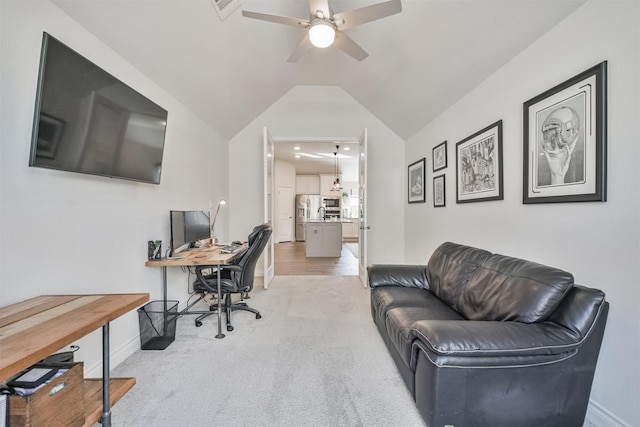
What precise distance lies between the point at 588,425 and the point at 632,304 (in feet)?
2.41

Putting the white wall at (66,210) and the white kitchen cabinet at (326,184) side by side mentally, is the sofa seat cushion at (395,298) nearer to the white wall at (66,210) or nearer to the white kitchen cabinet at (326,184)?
the white wall at (66,210)

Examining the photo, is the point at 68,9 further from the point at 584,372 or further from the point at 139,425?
the point at 584,372

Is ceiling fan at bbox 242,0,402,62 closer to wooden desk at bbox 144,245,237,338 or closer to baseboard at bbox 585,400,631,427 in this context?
wooden desk at bbox 144,245,237,338

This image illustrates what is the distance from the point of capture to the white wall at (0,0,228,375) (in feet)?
4.53

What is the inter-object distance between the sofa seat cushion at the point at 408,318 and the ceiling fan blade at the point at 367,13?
1944mm

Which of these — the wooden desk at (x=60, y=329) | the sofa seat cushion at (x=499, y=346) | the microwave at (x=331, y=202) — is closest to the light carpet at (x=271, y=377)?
the wooden desk at (x=60, y=329)

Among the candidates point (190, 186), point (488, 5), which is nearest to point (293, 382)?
point (190, 186)

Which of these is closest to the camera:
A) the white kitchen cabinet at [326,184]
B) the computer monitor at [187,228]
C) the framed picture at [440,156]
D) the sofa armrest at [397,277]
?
the sofa armrest at [397,277]

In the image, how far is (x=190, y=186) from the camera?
10.8 ft

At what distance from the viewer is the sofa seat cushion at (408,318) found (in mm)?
1570

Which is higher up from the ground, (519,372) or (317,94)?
(317,94)

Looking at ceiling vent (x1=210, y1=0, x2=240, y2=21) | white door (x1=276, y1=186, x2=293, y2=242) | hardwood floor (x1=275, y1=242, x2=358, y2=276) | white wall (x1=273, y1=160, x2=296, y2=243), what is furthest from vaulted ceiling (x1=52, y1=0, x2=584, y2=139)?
white door (x1=276, y1=186, x2=293, y2=242)

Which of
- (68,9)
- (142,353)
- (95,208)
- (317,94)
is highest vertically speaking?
(317,94)

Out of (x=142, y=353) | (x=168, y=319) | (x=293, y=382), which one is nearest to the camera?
(x=293, y=382)
